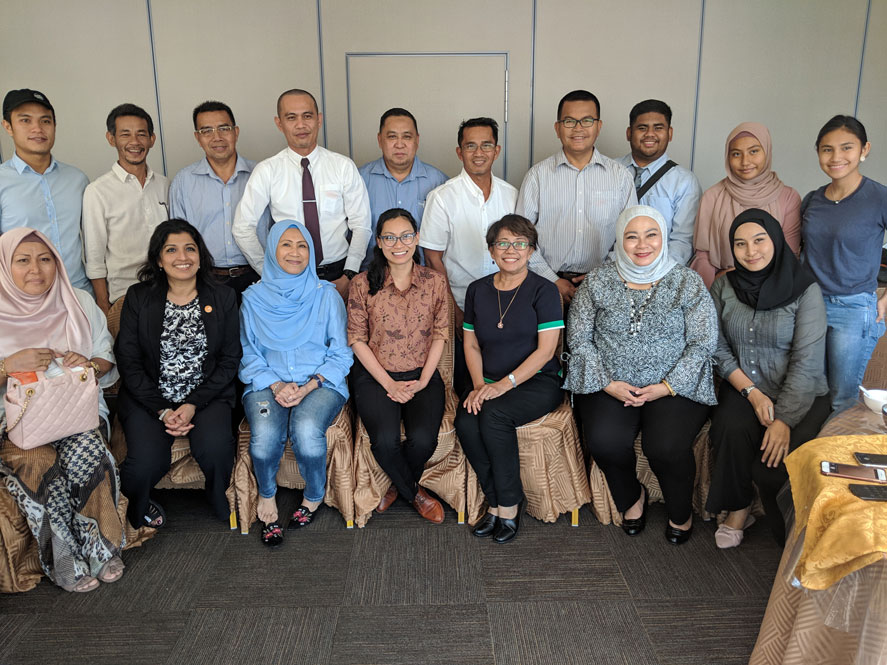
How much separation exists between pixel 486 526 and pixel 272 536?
36.9 inches

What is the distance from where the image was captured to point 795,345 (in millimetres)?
2621

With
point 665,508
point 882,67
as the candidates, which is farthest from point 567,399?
point 882,67

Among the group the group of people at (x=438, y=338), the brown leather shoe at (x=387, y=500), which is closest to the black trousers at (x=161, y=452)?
the group of people at (x=438, y=338)

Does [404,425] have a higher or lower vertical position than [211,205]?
lower

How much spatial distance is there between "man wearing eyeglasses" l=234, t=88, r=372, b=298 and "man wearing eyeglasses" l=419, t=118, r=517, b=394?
414mm

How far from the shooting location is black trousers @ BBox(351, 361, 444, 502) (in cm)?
283

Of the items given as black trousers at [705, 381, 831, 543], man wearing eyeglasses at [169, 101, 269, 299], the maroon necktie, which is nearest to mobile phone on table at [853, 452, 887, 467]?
black trousers at [705, 381, 831, 543]

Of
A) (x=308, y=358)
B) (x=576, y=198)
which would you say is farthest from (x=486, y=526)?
(x=576, y=198)

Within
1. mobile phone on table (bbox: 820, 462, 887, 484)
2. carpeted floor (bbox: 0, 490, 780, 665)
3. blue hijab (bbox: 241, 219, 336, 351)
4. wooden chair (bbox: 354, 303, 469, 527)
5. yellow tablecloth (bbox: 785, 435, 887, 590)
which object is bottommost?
carpeted floor (bbox: 0, 490, 780, 665)

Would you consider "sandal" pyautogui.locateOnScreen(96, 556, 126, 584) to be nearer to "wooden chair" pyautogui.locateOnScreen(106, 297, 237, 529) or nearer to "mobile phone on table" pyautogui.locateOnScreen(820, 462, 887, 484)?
"wooden chair" pyautogui.locateOnScreen(106, 297, 237, 529)

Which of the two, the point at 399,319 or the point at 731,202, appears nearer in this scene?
the point at 399,319

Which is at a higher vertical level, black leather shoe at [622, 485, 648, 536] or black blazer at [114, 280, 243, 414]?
black blazer at [114, 280, 243, 414]

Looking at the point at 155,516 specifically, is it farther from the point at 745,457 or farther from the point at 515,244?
the point at 745,457

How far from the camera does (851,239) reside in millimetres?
2914
